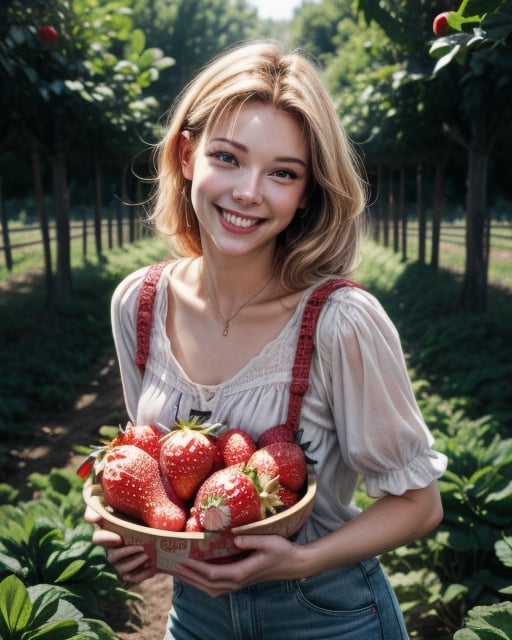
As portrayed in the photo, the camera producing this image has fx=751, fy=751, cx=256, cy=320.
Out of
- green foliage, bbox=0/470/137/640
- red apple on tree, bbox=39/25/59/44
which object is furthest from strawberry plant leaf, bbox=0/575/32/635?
red apple on tree, bbox=39/25/59/44

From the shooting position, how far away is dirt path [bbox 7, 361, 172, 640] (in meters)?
3.76

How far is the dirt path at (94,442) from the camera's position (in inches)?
148

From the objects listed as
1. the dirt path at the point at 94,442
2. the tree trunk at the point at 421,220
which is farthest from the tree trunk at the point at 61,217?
the tree trunk at the point at 421,220

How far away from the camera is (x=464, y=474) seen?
13.2 ft

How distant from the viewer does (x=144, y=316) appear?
6.98 ft

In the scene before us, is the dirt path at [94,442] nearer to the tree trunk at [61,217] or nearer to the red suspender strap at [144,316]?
the red suspender strap at [144,316]

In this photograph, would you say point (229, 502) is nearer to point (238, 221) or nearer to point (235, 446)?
point (235, 446)

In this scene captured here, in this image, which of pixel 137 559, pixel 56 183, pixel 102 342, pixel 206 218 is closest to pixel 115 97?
pixel 56 183

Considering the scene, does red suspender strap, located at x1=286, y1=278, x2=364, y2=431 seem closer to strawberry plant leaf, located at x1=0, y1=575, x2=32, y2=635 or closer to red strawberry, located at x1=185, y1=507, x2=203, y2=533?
red strawberry, located at x1=185, y1=507, x2=203, y2=533

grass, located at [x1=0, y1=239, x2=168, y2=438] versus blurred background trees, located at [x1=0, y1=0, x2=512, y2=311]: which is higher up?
blurred background trees, located at [x1=0, y1=0, x2=512, y2=311]

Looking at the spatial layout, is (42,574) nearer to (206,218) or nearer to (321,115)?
(206,218)

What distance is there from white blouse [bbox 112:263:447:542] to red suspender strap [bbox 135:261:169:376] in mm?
32

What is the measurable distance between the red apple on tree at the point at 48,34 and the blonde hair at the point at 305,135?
510cm

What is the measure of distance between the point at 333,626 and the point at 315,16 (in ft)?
157
